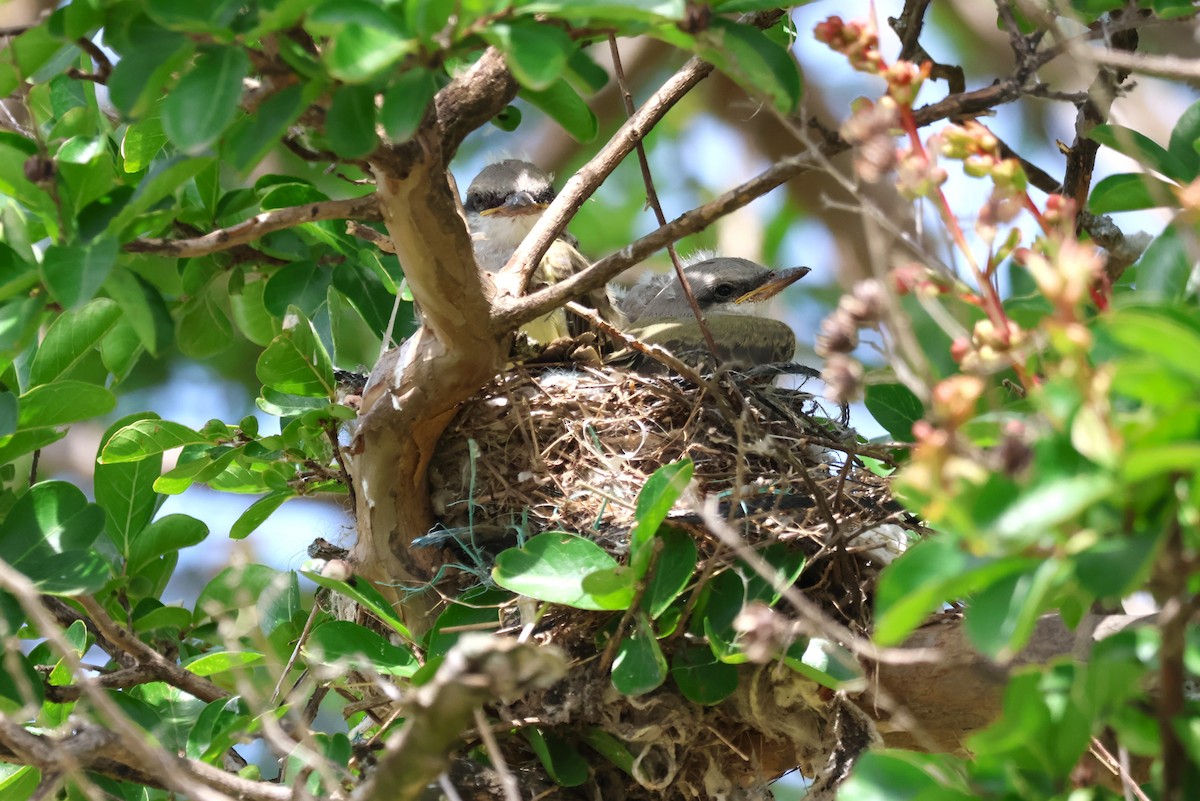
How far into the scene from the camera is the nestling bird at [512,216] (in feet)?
12.6

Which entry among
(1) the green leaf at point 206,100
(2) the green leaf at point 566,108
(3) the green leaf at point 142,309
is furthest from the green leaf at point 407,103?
(2) the green leaf at point 566,108

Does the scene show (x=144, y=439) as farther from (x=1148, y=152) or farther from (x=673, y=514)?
(x=1148, y=152)

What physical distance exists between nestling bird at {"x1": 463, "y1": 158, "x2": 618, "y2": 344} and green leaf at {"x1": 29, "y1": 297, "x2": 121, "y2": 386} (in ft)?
4.67

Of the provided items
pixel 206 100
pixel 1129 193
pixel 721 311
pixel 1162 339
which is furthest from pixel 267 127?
pixel 721 311

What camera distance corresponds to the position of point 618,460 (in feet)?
9.95

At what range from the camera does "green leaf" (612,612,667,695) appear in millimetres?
2311

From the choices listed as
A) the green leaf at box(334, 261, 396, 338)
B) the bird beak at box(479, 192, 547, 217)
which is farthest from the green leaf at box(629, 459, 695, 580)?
the bird beak at box(479, 192, 547, 217)

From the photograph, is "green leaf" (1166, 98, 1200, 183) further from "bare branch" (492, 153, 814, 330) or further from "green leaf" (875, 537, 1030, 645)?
"green leaf" (875, 537, 1030, 645)

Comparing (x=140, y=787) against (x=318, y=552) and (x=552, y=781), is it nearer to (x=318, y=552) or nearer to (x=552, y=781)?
(x=318, y=552)

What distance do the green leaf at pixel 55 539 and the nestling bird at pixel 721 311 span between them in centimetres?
178

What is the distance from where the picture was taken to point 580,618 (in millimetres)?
2596

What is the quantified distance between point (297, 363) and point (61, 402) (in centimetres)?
50

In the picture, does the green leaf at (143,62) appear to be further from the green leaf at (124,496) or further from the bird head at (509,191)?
the bird head at (509,191)

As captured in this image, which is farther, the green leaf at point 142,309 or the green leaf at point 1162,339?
the green leaf at point 142,309
